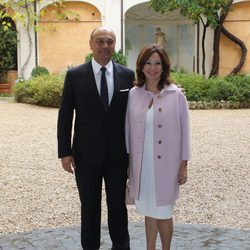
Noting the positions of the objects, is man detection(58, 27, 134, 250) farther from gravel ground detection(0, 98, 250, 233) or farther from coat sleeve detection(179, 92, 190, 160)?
gravel ground detection(0, 98, 250, 233)

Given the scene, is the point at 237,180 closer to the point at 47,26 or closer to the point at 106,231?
the point at 106,231

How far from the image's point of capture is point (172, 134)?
266cm

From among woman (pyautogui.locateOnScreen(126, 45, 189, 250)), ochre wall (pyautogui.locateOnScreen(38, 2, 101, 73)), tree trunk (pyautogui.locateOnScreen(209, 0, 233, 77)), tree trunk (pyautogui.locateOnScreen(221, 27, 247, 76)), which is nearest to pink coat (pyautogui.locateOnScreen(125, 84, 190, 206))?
woman (pyautogui.locateOnScreen(126, 45, 189, 250))

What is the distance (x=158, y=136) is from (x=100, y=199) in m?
0.64

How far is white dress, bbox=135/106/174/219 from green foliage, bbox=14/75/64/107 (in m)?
9.27

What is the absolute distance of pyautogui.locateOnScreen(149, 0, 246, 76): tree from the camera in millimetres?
14047

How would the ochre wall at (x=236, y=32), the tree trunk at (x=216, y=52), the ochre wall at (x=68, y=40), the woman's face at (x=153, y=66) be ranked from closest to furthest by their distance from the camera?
1. the woman's face at (x=153, y=66)
2. the tree trunk at (x=216, y=52)
3. the ochre wall at (x=236, y=32)
4. the ochre wall at (x=68, y=40)

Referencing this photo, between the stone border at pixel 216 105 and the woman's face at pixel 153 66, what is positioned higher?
the woman's face at pixel 153 66

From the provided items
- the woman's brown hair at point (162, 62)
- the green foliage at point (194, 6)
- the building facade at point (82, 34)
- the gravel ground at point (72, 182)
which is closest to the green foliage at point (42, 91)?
the gravel ground at point (72, 182)

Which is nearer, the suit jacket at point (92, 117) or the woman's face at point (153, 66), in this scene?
the woman's face at point (153, 66)

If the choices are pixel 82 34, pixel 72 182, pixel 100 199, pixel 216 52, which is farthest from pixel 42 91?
pixel 100 199

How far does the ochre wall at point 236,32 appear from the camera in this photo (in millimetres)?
16016

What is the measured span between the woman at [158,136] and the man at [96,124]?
0.13 m

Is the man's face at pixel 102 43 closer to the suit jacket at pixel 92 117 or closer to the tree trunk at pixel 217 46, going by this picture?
the suit jacket at pixel 92 117
